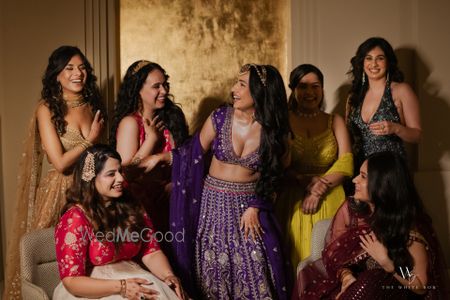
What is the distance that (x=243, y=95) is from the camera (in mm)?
3094

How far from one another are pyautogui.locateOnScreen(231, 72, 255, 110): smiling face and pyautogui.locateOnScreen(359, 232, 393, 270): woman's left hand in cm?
86

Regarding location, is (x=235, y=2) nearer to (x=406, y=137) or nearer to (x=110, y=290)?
(x=406, y=137)

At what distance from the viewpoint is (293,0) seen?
4547 millimetres

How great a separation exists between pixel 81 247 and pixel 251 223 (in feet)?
2.95

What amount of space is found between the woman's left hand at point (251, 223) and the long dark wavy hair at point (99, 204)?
1.84 ft

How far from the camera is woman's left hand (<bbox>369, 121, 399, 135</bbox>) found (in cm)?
339

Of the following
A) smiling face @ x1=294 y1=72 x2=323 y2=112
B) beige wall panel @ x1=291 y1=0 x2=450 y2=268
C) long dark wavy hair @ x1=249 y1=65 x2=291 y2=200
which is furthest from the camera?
beige wall panel @ x1=291 y1=0 x2=450 y2=268

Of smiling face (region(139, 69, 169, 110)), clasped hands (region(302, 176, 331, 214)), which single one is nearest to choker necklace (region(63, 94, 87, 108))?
smiling face (region(139, 69, 169, 110))

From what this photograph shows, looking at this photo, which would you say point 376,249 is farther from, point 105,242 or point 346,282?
point 105,242

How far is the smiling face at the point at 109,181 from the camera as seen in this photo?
270 centimetres

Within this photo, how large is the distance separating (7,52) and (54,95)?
819mm

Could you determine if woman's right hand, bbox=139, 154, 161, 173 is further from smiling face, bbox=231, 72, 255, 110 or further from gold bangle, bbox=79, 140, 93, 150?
smiling face, bbox=231, 72, 255, 110

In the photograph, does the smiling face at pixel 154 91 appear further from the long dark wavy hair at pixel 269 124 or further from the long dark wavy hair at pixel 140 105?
the long dark wavy hair at pixel 269 124

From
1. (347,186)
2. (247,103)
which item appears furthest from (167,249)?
(347,186)
